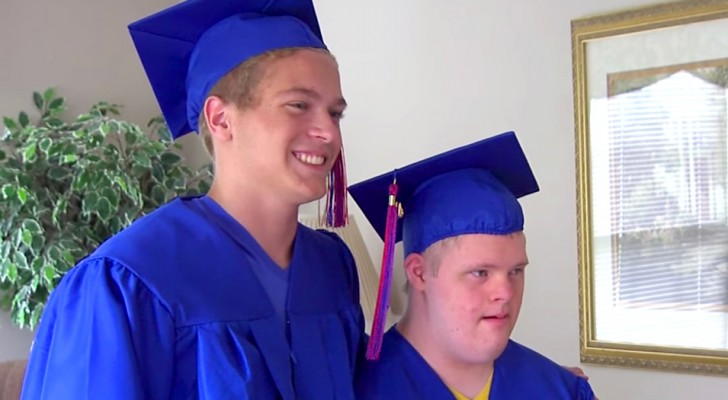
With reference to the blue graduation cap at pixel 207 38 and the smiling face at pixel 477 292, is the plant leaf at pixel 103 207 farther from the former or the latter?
the smiling face at pixel 477 292

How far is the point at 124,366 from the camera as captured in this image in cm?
91

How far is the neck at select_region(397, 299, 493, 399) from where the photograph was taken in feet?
4.33

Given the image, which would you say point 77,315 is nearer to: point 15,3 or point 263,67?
point 263,67

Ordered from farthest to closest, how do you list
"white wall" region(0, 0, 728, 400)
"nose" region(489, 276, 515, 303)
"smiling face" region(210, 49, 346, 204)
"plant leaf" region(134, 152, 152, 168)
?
"plant leaf" region(134, 152, 152, 168) → "white wall" region(0, 0, 728, 400) → "nose" region(489, 276, 515, 303) → "smiling face" region(210, 49, 346, 204)

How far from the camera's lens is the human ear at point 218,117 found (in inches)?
44.1

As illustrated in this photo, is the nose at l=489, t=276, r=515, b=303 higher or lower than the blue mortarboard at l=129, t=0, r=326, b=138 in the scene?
lower

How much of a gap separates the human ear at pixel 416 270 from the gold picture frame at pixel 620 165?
35.7 inches

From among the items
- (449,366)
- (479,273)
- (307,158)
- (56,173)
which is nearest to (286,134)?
(307,158)

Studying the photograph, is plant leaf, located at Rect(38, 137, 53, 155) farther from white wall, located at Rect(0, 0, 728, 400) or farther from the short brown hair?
the short brown hair

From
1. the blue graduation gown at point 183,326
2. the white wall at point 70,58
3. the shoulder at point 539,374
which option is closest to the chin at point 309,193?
the blue graduation gown at point 183,326

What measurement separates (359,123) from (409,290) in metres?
1.28

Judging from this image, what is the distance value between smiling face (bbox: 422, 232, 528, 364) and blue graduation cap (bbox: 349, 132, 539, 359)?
0.09 feet

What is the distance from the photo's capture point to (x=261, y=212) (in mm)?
1143

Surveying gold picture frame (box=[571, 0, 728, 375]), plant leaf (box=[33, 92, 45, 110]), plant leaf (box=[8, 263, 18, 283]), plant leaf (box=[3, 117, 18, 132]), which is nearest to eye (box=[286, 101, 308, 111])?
gold picture frame (box=[571, 0, 728, 375])
